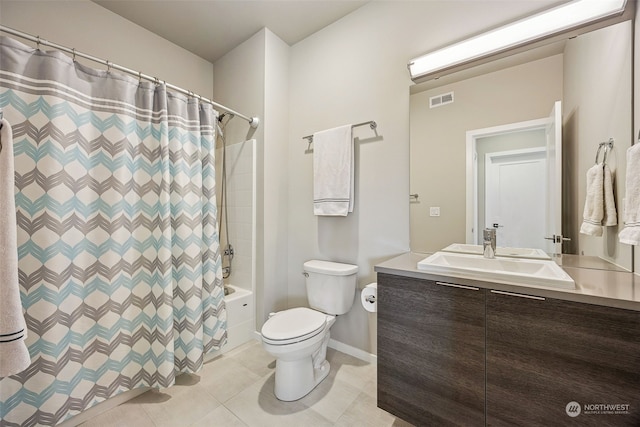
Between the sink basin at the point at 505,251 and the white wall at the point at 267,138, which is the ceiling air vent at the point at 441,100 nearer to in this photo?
the sink basin at the point at 505,251

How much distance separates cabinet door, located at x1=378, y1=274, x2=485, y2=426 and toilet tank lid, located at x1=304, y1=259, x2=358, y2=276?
1.69 ft

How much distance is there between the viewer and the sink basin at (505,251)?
53.2 inches

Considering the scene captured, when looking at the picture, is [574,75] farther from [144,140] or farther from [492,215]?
[144,140]

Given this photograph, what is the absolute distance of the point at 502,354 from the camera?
3.18 ft

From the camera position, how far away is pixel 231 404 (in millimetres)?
1450

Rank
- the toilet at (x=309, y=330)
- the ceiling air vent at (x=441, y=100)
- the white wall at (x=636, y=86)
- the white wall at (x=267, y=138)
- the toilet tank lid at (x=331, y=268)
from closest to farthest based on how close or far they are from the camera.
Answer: the white wall at (x=636, y=86) < the toilet at (x=309, y=330) < the ceiling air vent at (x=441, y=100) < the toilet tank lid at (x=331, y=268) < the white wall at (x=267, y=138)

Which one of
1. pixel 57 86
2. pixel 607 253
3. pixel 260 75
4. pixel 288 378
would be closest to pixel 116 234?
pixel 57 86

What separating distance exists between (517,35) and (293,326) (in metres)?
2.04

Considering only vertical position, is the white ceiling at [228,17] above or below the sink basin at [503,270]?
above

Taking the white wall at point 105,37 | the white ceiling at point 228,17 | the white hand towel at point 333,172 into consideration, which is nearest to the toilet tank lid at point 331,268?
the white hand towel at point 333,172

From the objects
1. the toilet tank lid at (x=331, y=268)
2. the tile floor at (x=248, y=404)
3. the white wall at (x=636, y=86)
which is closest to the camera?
the white wall at (x=636, y=86)

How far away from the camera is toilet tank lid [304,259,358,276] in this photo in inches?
69.7

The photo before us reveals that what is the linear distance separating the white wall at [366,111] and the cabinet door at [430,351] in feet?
1.90

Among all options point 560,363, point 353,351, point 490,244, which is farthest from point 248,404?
point 490,244
